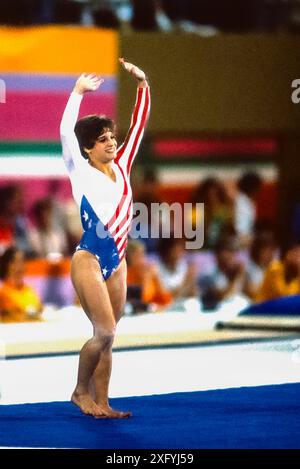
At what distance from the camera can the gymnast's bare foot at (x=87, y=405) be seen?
504cm

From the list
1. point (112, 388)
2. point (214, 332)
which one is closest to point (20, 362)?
point (112, 388)

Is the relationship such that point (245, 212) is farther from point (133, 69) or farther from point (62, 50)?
point (133, 69)

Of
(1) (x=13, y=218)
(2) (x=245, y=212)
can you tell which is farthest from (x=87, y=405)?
(2) (x=245, y=212)

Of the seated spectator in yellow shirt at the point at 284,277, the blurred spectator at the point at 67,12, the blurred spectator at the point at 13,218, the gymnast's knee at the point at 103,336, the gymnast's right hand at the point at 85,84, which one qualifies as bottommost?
the gymnast's knee at the point at 103,336

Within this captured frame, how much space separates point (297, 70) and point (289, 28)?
395 millimetres

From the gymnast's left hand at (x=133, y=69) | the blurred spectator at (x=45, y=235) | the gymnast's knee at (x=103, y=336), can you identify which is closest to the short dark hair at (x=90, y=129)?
the gymnast's left hand at (x=133, y=69)

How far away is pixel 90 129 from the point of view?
16.8 feet

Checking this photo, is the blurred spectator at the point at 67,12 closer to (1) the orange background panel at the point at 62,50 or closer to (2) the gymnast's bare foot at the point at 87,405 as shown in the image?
(1) the orange background panel at the point at 62,50

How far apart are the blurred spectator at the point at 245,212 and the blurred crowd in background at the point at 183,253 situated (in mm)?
11

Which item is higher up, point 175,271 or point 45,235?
point 45,235

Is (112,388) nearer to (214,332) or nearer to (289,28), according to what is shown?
(214,332)

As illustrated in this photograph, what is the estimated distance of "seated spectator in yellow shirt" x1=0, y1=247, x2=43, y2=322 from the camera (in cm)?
877

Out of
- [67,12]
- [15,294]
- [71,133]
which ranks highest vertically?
[67,12]

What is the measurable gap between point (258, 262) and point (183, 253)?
2.03ft
